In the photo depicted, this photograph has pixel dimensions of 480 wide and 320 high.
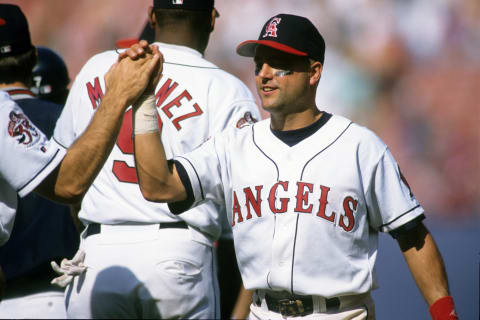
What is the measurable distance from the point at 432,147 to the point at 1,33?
20.3ft

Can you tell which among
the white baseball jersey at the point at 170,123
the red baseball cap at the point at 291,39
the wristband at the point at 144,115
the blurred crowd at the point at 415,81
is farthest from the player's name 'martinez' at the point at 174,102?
the blurred crowd at the point at 415,81

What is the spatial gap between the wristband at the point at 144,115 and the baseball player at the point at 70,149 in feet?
0.21

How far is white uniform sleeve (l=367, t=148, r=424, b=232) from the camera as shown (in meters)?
2.70

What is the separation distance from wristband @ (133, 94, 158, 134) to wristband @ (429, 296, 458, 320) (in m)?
1.28

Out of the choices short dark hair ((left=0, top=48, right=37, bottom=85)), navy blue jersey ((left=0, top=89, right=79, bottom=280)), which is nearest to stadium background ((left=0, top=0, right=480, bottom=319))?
navy blue jersey ((left=0, top=89, right=79, bottom=280))

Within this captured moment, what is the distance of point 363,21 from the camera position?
9.13 meters

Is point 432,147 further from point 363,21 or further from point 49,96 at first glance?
point 49,96

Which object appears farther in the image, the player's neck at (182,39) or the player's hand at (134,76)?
the player's neck at (182,39)

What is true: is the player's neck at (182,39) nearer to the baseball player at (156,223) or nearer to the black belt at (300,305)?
the baseball player at (156,223)

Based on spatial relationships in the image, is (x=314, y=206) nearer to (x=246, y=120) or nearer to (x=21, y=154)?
(x=246, y=120)

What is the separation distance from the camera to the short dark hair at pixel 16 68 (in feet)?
12.0

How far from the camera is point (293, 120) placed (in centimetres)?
286

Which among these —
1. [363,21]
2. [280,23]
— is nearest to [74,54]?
[363,21]

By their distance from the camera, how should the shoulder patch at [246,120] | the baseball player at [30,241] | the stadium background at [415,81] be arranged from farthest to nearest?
the stadium background at [415,81] → the baseball player at [30,241] → the shoulder patch at [246,120]
